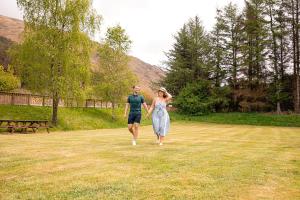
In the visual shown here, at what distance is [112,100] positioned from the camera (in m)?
38.7

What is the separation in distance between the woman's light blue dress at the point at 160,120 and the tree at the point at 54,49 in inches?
581

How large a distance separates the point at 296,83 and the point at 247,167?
140 ft

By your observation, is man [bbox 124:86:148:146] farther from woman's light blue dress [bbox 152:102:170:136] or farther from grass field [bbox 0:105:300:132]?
grass field [bbox 0:105:300:132]

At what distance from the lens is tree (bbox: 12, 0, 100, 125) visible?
90.0 feet

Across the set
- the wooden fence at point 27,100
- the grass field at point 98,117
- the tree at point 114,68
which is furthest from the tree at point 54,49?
the tree at point 114,68

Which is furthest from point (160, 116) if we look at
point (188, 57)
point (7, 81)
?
point (188, 57)

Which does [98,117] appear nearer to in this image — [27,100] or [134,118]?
[27,100]

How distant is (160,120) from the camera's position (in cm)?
1424

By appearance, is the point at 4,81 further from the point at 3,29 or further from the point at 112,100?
the point at 3,29

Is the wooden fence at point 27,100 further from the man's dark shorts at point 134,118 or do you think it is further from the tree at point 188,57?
the tree at point 188,57

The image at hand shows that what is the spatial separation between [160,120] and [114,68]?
85.4 ft

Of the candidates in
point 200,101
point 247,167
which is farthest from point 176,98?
point 247,167

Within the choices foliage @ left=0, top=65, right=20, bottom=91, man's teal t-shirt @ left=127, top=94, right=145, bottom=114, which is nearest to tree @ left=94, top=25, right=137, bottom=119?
foliage @ left=0, top=65, right=20, bottom=91

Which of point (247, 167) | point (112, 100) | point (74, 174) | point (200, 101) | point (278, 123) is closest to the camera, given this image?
point (74, 174)
